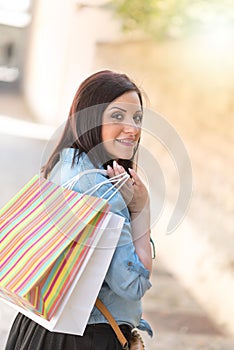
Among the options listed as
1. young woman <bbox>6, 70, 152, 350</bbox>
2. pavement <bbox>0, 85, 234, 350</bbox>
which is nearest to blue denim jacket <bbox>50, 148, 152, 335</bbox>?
young woman <bbox>6, 70, 152, 350</bbox>

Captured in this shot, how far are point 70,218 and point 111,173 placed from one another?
0.40 ft

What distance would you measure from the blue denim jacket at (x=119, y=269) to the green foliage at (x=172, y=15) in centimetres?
316

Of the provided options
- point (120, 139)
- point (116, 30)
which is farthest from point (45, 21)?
point (120, 139)

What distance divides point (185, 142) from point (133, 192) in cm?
331

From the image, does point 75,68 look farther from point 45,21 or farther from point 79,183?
point 79,183

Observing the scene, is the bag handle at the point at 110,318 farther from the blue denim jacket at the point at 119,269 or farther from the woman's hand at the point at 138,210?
the woman's hand at the point at 138,210

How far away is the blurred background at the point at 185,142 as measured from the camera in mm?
3545

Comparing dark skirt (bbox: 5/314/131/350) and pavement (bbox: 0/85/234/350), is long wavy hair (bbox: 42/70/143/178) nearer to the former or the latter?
dark skirt (bbox: 5/314/131/350)

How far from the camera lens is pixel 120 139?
1.32m

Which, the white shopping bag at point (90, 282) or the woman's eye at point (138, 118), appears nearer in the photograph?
the white shopping bag at point (90, 282)

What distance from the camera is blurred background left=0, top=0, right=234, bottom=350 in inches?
140

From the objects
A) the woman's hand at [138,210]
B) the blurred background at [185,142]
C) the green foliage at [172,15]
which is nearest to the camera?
the woman's hand at [138,210]

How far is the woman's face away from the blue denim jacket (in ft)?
0.18

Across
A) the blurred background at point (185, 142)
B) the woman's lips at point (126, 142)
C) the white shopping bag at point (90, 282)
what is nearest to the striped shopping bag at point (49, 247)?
the white shopping bag at point (90, 282)
